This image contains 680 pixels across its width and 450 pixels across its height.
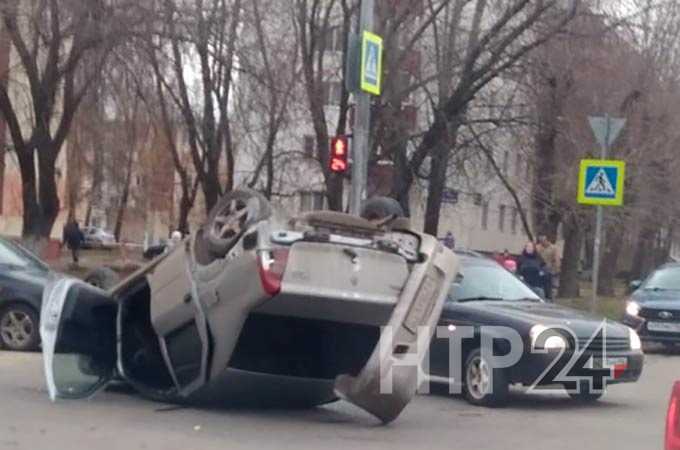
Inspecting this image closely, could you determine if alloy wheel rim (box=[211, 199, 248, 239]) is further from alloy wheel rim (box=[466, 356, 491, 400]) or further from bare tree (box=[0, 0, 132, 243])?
bare tree (box=[0, 0, 132, 243])

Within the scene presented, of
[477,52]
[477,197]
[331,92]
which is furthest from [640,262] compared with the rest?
[477,52]

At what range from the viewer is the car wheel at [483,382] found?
1423 cm

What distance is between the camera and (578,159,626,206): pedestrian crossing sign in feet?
74.0

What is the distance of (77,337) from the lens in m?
13.0

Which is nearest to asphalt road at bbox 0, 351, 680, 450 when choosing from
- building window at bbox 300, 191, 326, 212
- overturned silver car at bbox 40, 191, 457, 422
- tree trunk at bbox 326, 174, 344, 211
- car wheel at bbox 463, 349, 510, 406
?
car wheel at bbox 463, 349, 510, 406

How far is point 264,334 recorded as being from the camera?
500 inches

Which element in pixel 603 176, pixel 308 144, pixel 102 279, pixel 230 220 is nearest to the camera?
Result: pixel 230 220

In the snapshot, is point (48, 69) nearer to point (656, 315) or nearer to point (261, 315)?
point (656, 315)

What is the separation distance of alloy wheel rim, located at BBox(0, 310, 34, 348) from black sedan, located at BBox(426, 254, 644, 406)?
506 centimetres

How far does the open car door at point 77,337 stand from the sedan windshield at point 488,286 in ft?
12.7

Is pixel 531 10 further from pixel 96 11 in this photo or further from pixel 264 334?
pixel 264 334

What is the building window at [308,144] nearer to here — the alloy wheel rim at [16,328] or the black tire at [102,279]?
the alloy wheel rim at [16,328]

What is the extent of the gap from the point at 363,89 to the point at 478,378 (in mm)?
7834

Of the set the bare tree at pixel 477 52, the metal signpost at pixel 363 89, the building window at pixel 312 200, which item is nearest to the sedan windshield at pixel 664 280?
the bare tree at pixel 477 52
